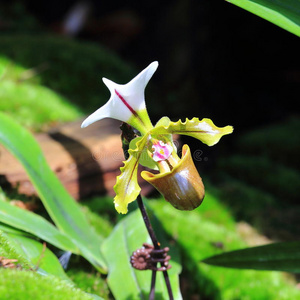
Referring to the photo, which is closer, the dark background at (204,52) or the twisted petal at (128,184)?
the twisted petal at (128,184)

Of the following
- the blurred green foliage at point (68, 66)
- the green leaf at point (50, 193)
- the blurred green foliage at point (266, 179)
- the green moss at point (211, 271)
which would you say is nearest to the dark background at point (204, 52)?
the blurred green foliage at point (266, 179)

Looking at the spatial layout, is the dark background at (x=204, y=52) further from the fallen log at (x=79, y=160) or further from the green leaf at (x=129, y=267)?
the green leaf at (x=129, y=267)

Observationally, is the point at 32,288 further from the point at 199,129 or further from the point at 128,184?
the point at 199,129

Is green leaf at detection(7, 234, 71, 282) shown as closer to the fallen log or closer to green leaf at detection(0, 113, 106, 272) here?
green leaf at detection(0, 113, 106, 272)

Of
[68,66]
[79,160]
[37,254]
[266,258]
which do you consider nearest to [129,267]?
[37,254]

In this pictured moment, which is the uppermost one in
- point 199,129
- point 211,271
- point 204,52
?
point 204,52

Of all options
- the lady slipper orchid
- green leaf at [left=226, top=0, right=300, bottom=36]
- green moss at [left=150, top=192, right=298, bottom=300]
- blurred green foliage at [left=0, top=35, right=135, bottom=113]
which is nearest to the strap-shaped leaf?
the lady slipper orchid
